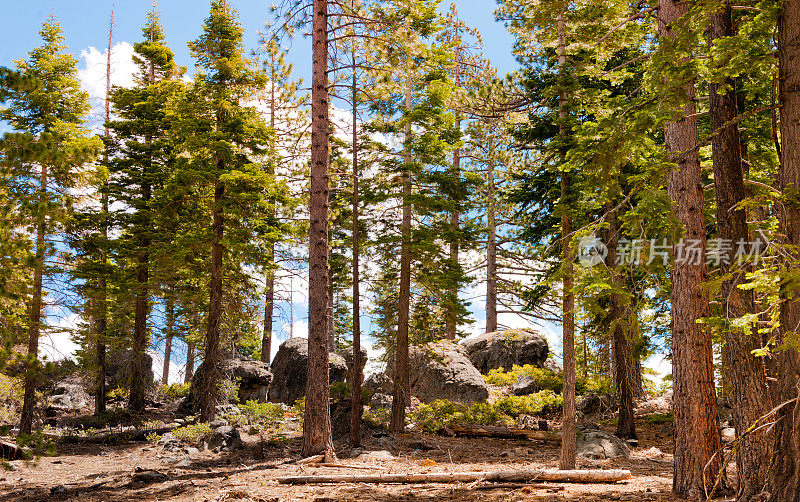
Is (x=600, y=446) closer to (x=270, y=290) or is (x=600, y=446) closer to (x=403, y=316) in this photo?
(x=403, y=316)

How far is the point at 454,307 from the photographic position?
Answer: 1659 cm

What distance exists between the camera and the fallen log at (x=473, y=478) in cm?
876

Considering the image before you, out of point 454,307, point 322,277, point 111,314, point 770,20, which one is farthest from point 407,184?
point 111,314

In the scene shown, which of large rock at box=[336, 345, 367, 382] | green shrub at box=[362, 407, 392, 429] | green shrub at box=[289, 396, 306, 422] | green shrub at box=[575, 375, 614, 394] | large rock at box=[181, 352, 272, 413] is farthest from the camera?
large rock at box=[181, 352, 272, 413]

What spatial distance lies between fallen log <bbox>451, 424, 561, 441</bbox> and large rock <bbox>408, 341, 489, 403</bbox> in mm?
3123

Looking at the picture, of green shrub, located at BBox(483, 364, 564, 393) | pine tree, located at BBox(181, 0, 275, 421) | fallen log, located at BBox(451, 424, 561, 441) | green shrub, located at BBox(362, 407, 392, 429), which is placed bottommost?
fallen log, located at BBox(451, 424, 561, 441)

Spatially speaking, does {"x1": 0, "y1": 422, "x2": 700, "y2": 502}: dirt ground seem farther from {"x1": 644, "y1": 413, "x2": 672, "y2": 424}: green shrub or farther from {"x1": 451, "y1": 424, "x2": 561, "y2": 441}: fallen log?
{"x1": 644, "y1": 413, "x2": 672, "y2": 424}: green shrub

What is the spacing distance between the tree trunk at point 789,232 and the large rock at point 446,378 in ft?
42.4

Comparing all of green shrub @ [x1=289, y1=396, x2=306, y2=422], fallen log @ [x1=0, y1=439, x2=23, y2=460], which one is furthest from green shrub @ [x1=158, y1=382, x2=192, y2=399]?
fallen log @ [x1=0, y1=439, x2=23, y2=460]

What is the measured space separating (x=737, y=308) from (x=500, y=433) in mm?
9517

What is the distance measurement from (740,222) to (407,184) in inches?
403

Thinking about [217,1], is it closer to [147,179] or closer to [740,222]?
[147,179]

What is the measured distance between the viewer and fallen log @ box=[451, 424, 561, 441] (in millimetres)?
15281

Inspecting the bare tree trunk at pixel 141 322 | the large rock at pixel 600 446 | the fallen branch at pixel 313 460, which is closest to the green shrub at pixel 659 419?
the large rock at pixel 600 446
